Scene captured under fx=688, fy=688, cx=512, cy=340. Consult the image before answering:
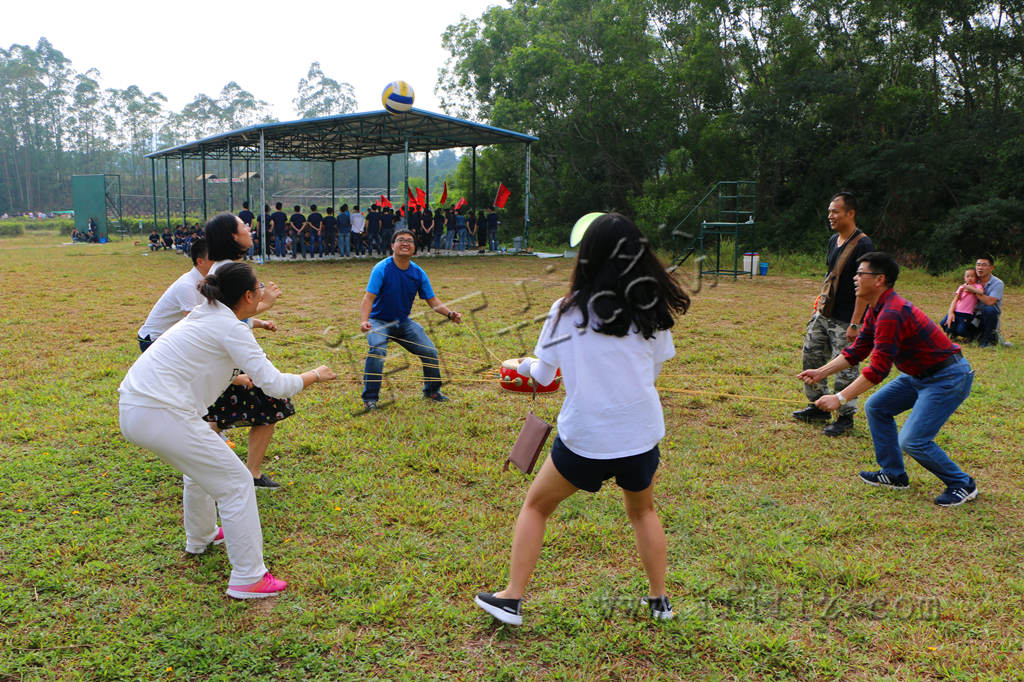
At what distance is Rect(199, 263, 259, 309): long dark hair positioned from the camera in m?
3.15

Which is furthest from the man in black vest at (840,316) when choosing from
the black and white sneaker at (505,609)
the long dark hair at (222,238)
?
the long dark hair at (222,238)

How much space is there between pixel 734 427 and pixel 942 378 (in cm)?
184

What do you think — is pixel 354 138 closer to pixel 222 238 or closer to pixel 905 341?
pixel 222 238

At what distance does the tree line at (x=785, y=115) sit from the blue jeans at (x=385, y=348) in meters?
18.1

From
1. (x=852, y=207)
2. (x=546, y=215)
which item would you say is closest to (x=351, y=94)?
(x=546, y=215)

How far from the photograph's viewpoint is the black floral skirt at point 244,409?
401 cm

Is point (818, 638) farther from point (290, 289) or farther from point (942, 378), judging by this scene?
point (290, 289)

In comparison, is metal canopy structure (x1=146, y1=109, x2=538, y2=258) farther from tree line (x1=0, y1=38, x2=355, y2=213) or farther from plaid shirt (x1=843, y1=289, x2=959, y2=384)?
tree line (x1=0, y1=38, x2=355, y2=213)

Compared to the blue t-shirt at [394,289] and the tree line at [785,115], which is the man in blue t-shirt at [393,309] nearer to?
the blue t-shirt at [394,289]

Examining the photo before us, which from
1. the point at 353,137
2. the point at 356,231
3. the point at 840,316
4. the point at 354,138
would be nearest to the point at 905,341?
the point at 840,316

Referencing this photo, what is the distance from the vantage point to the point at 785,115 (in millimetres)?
23438

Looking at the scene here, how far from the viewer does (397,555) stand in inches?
139

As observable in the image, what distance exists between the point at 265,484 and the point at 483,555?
1626 millimetres

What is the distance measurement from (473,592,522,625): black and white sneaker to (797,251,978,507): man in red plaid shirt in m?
2.24
